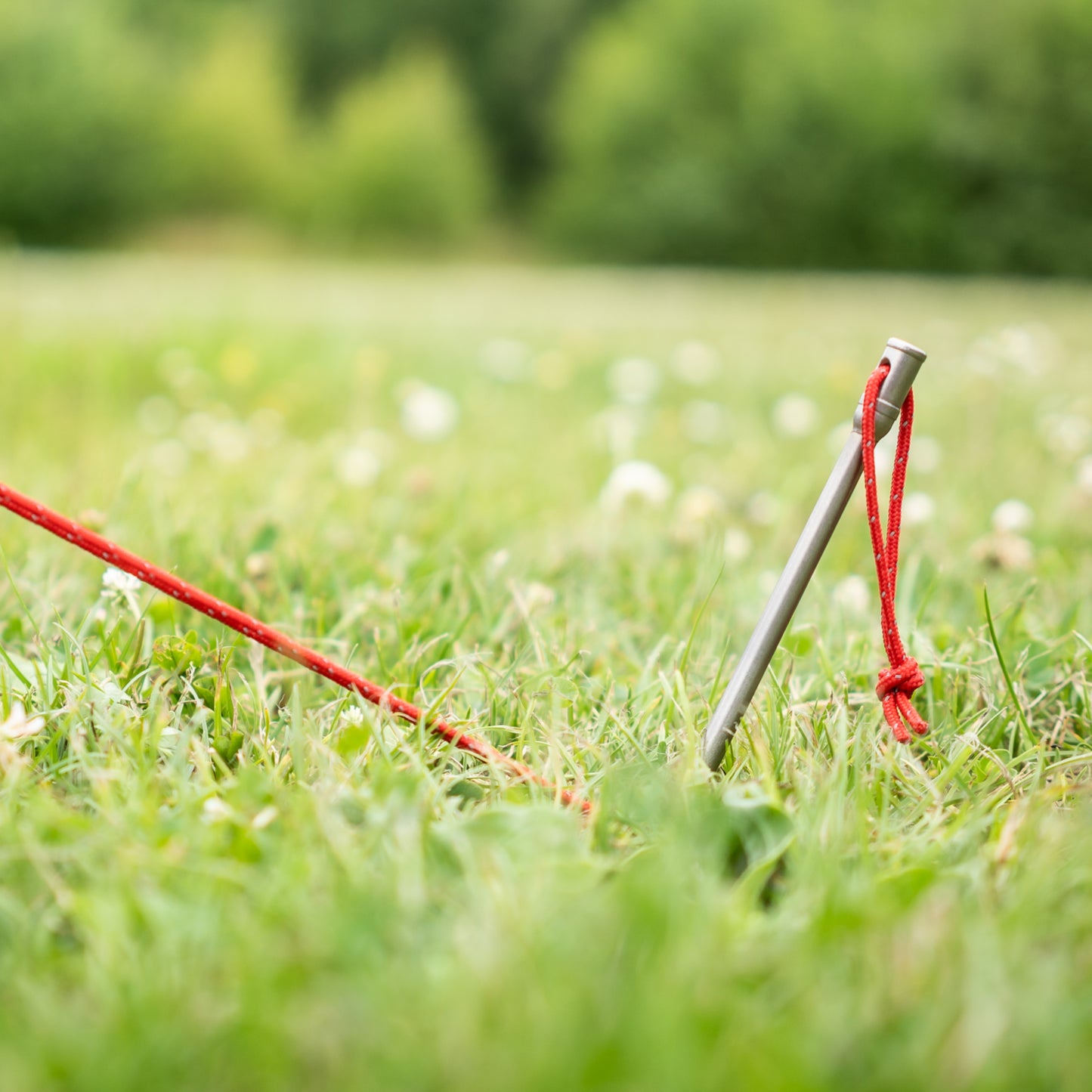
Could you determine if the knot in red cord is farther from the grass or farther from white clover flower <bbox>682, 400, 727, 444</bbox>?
white clover flower <bbox>682, 400, 727, 444</bbox>

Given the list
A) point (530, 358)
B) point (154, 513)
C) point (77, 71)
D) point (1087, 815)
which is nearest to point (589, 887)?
point (1087, 815)

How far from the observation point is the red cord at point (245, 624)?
972 mm

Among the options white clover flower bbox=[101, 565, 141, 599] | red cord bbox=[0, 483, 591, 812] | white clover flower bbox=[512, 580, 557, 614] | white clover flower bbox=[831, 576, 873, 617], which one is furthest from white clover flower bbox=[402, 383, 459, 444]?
red cord bbox=[0, 483, 591, 812]

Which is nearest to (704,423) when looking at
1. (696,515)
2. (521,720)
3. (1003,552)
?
(696,515)

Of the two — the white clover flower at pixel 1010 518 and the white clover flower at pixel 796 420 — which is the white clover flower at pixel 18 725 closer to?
the white clover flower at pixel 1010 518

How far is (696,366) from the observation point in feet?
13.9

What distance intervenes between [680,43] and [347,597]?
34222 mm

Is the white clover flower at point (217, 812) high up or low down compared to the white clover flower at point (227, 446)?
down

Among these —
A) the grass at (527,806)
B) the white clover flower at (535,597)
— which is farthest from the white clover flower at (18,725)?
the white clover flower at (535,597)

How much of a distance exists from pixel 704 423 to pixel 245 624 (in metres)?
2.38

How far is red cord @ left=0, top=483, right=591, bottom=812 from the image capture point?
97 centimetres

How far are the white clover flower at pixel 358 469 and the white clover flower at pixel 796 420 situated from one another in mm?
1328

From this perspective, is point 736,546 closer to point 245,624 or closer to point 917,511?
point 917,511

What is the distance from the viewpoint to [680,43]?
31859 mm
